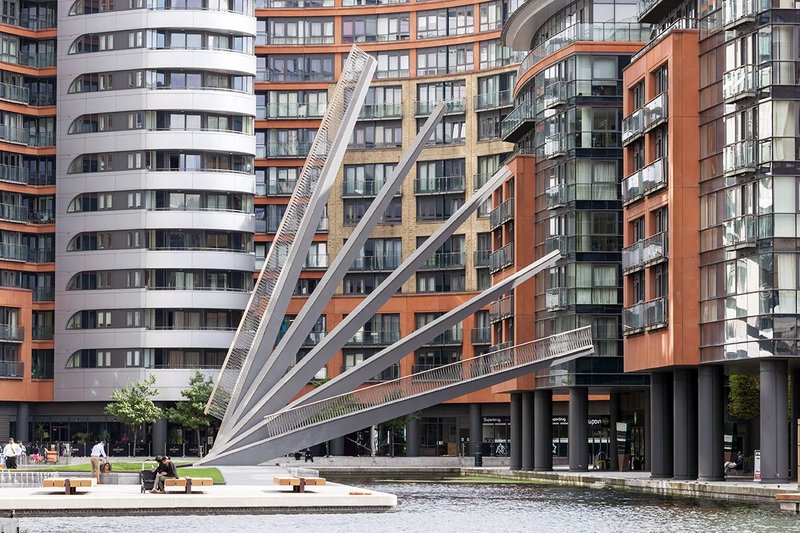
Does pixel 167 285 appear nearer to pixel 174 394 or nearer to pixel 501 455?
pixel 174 394

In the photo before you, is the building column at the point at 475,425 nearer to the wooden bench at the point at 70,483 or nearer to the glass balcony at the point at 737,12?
the glass balcony at the point at 737,12

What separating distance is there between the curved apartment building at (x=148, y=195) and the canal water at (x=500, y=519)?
67.4 metres

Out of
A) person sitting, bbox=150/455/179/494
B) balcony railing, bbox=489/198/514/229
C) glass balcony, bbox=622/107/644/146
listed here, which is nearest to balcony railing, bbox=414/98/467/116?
balcony railing, bbox=489/198/514/229

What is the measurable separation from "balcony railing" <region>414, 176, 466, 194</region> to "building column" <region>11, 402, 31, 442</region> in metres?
34.6

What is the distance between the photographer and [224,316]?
414 ft

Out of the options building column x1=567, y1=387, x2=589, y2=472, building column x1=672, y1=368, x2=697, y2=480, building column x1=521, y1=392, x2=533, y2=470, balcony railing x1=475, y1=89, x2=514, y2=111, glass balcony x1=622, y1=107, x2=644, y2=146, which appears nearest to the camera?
building column x1=672, y1=368, x2=697, y2=480

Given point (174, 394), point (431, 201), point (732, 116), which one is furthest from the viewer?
point (431, 201)

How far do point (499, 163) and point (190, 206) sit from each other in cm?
2387

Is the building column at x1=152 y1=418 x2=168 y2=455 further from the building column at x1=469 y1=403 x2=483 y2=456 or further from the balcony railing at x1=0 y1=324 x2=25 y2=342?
the building column at x1=469 y1=403 x2=483 y2=456

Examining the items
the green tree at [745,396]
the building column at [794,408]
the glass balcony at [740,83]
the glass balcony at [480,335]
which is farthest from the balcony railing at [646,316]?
the glass balcony at [480,335]

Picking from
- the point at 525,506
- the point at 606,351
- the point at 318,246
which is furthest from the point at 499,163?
the point at 525,506

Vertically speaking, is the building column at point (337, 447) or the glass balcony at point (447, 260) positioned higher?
the glass balcony at point (447, 260)

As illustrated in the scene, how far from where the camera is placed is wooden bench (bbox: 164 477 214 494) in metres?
50.2

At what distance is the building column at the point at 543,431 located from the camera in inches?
3629
